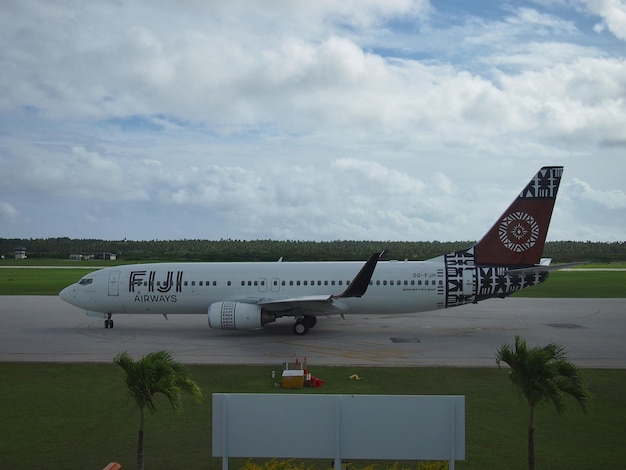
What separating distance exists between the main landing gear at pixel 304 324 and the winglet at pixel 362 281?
249 centimetres

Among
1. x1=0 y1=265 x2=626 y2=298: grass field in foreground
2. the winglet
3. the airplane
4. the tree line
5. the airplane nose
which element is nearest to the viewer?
the winglet

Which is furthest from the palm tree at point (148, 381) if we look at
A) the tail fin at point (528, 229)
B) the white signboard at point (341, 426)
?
the tail fin at point (528, 229)

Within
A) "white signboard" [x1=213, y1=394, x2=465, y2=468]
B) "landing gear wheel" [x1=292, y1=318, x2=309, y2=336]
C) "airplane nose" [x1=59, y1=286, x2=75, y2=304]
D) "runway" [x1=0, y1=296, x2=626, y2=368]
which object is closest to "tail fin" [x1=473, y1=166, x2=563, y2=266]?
"runway" [x1=0, y1=296, x2=626, y2=368]

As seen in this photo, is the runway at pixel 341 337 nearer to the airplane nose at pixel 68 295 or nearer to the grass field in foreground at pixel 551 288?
the airplane nose at pixel 68 295

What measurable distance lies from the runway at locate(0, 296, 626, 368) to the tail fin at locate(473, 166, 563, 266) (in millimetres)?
3272

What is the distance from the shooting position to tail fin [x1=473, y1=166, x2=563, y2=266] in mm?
26562

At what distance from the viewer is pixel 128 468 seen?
11094 millimetres

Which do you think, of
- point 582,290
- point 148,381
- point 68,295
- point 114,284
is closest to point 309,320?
point 114,284

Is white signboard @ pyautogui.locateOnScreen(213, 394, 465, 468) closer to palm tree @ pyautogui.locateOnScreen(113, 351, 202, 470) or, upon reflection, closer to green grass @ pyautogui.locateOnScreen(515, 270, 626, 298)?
palm tree @ pyautogui.locateOnScreen(113, 351, 202, 470)

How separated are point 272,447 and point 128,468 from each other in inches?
153

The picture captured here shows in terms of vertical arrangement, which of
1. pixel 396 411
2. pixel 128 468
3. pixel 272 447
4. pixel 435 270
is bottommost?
pixel 128 468

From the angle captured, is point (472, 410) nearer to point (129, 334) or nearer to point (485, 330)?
point (485, 330)

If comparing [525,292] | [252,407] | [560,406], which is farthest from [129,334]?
[525,292]

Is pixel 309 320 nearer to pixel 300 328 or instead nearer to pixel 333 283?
pixel 300 328
